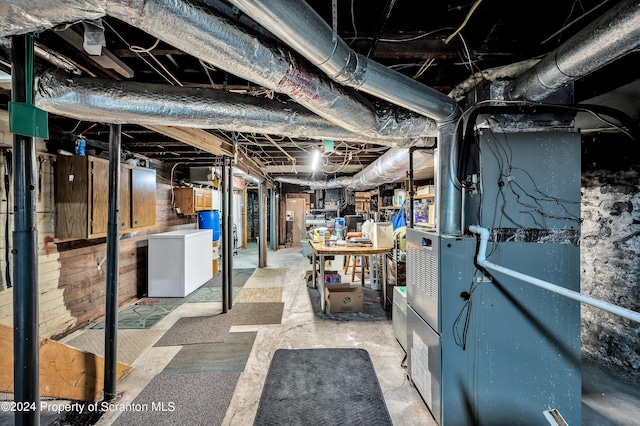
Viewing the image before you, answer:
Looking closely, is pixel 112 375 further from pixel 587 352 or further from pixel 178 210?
pixel 587 352

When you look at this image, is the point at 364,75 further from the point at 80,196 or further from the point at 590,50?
the point at 80,196

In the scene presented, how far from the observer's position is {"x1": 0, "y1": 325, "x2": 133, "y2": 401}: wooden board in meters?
1.62

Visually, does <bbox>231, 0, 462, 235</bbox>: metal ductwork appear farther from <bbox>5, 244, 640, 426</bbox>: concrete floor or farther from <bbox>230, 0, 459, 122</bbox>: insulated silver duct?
<bbox>5, 244, 640, 426</bbox>: concrete floor

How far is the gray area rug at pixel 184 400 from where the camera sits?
1771mm

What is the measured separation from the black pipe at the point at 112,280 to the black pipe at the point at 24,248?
28.4 inches

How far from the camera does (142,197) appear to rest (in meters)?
3.52

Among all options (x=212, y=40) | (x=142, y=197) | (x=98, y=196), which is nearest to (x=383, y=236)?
(x=212, y=40)

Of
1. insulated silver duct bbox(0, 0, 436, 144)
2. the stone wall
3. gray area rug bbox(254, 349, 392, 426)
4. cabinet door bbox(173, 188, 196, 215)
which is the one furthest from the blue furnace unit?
cabinet door bbox(173, 188, 196, 215)

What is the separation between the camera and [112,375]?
1934 mm

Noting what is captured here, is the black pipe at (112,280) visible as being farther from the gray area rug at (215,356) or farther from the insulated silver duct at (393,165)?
the insulated silver duct at (393,165)

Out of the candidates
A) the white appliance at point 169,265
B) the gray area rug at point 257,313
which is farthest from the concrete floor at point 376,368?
the white appliance at point 169,265

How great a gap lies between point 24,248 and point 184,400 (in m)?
1.45

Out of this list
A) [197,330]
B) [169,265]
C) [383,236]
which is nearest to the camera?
[197,330]

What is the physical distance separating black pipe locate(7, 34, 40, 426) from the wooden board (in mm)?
684
